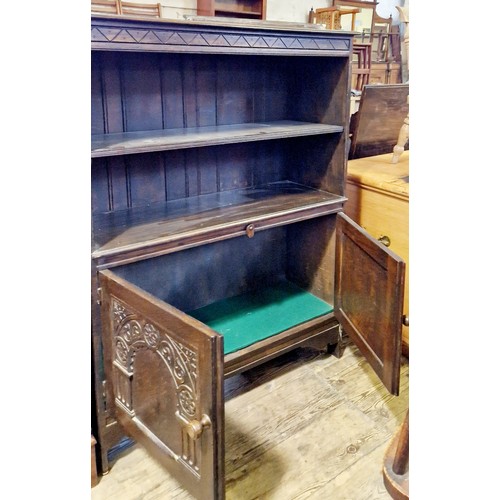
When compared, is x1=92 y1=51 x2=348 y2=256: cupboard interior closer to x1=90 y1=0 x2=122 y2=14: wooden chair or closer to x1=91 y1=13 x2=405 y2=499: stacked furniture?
x1=91 y1=13 x2=405 y2=499: stacked furniture

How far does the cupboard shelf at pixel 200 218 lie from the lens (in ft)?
4.95

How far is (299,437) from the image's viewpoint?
1.74m

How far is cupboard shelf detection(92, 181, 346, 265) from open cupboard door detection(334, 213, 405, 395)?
192 mm

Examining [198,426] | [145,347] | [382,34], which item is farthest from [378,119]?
[382,34]

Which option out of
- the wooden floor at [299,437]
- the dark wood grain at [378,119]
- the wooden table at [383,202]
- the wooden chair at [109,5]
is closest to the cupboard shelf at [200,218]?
the wooden table at [383,202]

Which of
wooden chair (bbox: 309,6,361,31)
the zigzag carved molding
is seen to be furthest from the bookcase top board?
wooden chair (bbox: 309,6,361,31)

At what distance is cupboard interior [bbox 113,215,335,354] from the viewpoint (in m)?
1.93

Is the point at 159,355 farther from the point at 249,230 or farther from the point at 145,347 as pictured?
the point at 249,230

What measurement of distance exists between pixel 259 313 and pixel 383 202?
2.29ft

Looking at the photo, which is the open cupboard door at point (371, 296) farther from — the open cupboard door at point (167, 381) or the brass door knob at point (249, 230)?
the open cupboard door at point (167, 381)

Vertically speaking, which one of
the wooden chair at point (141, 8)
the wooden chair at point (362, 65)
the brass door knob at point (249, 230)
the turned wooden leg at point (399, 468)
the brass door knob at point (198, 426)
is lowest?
the brass door knob at point (198, 426)

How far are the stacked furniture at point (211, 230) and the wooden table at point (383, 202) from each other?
9.6 inches
